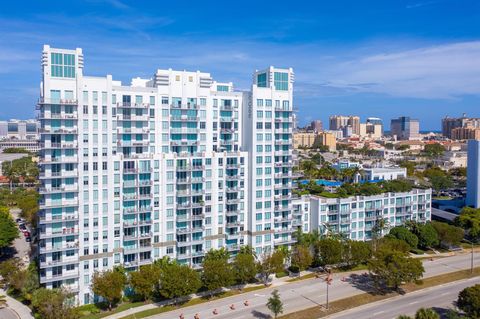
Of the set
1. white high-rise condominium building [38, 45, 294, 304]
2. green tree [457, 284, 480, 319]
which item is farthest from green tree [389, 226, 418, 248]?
green tree [457, 284, 480, 319]

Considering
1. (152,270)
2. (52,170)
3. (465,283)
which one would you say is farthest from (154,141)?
(465,283)

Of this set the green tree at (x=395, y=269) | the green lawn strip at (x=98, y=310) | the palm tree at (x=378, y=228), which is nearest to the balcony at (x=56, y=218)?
the green lawn strip at (x=98, y=310)

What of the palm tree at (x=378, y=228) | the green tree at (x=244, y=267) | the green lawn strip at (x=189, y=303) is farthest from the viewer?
the palm tree at (x=378, y=228)

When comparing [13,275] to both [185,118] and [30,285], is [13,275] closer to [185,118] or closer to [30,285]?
[30,285]

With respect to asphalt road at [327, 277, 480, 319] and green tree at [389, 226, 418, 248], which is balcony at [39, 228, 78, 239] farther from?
green tree at [389, 226, 418, 248]

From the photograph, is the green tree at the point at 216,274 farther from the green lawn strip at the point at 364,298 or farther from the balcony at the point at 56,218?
the balcony at the point at 56,218

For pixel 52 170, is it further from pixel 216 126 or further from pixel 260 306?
pixel 260 306
